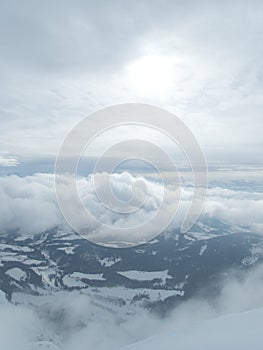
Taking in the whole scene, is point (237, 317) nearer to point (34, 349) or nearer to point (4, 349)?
point (34, 349)

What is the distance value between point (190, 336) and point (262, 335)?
11.4 feet

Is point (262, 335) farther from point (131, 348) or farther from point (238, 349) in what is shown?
point (131, 348)

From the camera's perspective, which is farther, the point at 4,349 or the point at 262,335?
the point at 4,349

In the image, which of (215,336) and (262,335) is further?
(215,336)

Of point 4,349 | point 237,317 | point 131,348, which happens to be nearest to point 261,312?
point 237,317

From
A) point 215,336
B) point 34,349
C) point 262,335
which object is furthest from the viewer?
point 34,349

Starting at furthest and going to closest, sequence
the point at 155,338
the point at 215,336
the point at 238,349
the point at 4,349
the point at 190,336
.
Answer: the point at 4,349 → the point at 155,338 → the point at 190,336 → the point at 215,336 → the point at 238,349

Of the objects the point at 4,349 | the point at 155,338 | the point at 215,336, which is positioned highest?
the point at 215,336

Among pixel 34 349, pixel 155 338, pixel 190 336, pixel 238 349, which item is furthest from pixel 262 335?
pixel 34 349

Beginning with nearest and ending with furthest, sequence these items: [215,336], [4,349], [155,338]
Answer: [215,336], [155,338], [4,349]

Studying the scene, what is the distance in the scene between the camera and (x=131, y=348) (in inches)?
641

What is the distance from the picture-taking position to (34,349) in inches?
7087

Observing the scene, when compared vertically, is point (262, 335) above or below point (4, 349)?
above

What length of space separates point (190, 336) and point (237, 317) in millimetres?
3886
